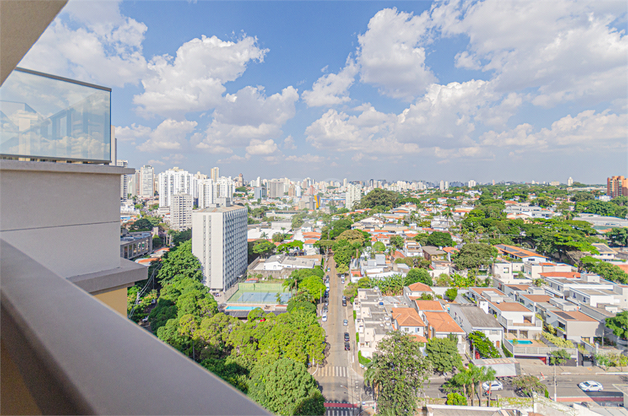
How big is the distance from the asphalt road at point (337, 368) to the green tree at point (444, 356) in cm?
127

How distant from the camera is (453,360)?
15.9ft

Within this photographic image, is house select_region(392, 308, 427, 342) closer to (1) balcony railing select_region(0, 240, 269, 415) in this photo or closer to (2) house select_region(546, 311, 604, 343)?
(2) house select_region(546, 311, 604, 343)

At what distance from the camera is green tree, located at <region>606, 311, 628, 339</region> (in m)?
5.32

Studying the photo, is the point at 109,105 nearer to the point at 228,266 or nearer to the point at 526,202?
the point at 228,266

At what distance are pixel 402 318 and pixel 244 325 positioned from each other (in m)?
2.93

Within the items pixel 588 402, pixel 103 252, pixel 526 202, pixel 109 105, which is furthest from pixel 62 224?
pixel 526 202

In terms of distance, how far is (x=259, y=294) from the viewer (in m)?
8.62

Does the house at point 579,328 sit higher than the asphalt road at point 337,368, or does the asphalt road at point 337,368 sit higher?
the house at point 579,328

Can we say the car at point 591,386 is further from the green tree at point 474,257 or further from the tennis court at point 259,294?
the tennis court at point 259,294

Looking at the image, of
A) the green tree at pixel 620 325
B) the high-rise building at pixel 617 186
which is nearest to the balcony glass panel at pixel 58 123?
the green tree at pixel 620 325

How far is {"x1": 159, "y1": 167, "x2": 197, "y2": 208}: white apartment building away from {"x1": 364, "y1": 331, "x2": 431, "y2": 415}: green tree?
2427 cm

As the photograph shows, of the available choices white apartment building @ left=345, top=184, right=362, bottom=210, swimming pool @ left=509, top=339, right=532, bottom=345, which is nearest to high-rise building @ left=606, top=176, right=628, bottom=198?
white apartment building @ left=345, top=184, right=362, bottom=210

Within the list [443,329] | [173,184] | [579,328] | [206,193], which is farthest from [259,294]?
[173,184]

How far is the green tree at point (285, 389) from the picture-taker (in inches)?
131
